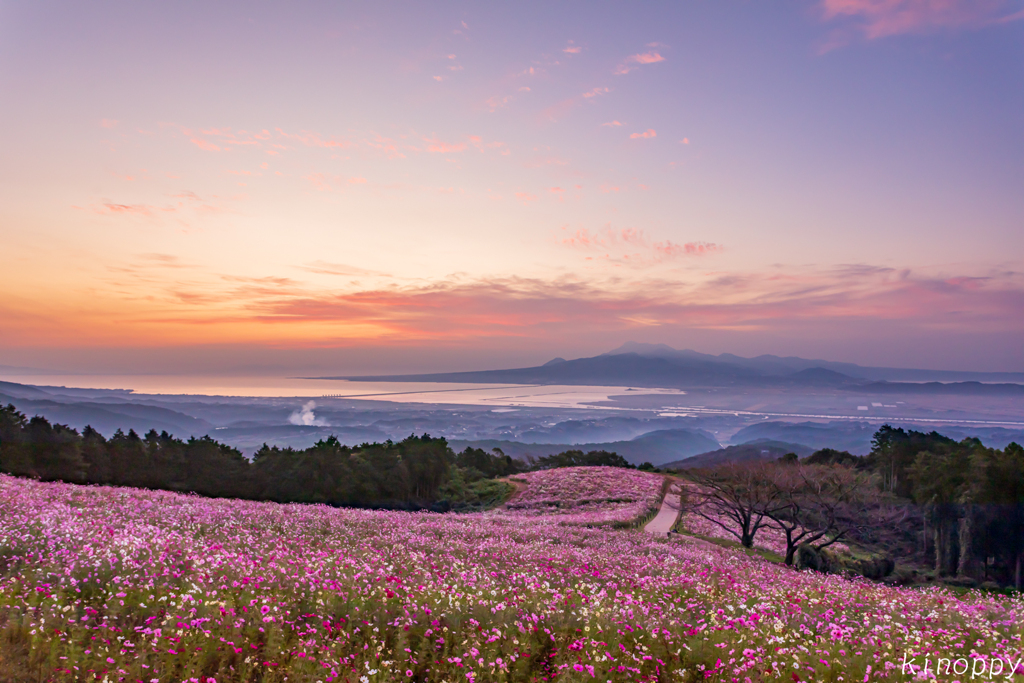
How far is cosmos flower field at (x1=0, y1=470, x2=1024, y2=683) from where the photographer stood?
19.9ft

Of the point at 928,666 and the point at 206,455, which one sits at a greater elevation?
the point at 928,666

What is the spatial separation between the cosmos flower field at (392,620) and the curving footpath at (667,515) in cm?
2174

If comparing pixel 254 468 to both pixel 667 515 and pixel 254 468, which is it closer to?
pixel 254 468

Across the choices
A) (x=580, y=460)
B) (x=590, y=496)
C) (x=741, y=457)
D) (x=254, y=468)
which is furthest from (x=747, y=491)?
(x=580, y=460)

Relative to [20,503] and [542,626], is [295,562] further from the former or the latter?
[20,503]

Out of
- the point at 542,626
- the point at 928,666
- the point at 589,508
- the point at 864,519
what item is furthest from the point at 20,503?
the point at 589,508

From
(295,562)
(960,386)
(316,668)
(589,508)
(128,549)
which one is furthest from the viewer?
(960,386)

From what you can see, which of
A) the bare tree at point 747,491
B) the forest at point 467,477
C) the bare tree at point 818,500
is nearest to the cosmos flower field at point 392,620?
the bare tree at point 818,500

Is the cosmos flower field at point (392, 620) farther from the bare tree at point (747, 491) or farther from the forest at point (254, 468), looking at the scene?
the forest at point (254, 468)

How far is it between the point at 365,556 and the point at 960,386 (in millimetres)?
242952

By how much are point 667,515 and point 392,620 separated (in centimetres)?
4058

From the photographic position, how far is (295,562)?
35.0 ft

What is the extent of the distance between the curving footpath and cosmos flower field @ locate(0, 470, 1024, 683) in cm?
2174

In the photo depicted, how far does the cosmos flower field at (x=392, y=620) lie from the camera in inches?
239
